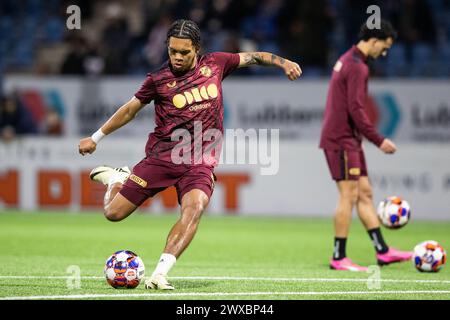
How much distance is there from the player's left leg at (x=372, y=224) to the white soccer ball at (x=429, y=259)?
2.24 feet

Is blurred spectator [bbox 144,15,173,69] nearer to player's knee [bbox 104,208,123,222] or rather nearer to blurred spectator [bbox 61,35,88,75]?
blurred spectator [bbox 61,35,88,75]

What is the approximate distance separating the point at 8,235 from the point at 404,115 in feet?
32.3

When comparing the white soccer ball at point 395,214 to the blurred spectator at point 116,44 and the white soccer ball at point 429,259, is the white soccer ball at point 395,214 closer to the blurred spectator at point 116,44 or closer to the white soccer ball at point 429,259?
the white soccer ball at point 429,259

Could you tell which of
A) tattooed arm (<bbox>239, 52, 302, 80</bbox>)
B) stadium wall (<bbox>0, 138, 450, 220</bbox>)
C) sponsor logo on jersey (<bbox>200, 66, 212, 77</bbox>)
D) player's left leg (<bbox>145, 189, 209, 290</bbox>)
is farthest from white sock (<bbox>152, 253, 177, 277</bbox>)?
stadium wall (<bbox>0, 138, 450, 220</bbox>)

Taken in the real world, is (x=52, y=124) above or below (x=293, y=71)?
above

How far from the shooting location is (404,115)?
20672mm

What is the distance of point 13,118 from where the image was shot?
801 inches

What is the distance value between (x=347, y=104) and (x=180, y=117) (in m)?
2.80

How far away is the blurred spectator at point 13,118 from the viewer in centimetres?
2030

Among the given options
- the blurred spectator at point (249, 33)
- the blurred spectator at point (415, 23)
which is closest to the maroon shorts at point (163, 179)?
the blurred spectator at point (249, 33)

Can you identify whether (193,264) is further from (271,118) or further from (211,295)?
(271,118)

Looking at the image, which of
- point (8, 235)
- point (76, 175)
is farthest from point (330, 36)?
point (8, 235)

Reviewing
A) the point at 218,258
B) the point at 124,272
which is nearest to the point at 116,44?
the point at 218,258

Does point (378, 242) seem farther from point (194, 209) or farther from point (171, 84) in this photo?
point (171, 84)
